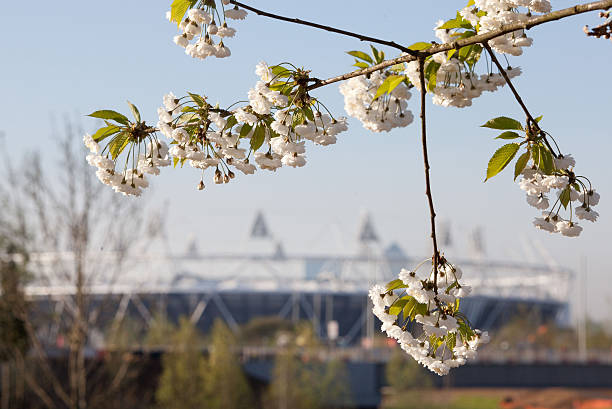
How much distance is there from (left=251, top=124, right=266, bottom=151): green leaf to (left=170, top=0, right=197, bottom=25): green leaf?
0.46m

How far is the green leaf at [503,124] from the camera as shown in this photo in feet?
9.08

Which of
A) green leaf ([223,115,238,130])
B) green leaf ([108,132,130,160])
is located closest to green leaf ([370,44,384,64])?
green leaf ([223,115,238,130])

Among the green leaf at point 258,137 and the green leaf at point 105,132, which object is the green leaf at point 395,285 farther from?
the green leaf at point 105,132

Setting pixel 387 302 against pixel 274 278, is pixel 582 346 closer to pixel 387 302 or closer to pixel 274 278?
pixel 274 278

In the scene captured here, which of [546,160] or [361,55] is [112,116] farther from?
[546,160]

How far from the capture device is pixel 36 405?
2353 centimetres

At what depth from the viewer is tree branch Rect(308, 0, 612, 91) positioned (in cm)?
233

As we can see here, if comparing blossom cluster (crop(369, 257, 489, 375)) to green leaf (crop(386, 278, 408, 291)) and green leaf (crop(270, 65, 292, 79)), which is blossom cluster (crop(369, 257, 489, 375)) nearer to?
green leaf (crop(386, 278, 408, 291))

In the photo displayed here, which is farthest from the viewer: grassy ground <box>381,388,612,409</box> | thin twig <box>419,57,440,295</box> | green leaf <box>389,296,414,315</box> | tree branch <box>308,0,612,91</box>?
grassy ground <box>381,388,612,409</box>

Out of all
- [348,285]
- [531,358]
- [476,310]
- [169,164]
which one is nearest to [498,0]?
[169,164]

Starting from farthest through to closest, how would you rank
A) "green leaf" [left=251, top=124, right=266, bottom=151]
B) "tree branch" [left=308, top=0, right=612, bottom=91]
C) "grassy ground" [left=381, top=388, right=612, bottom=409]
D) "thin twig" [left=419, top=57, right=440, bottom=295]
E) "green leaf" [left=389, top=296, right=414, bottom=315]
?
"grassy ground" [left=381, top=388, right=612, bottom=409] → "green leaf" [left=251, top=124, right=266, bottom=151] → "green leaf" [left=389, top=296, right=414, bottom=315] → "thin twig" [left=419, top=57, right=440, bottom=295] → "tree branch" [left=308, top=0, right=612, bottom=91]

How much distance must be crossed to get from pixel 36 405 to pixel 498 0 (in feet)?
75.4

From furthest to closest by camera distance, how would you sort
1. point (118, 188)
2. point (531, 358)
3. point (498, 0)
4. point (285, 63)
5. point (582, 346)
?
point (582, 346)
point (531, 358)
point (118, 188)
point (285, 63)
point (498, 0)

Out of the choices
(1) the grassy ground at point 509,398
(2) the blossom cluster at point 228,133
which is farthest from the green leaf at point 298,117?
(1) the grassy ground at point 509,398
